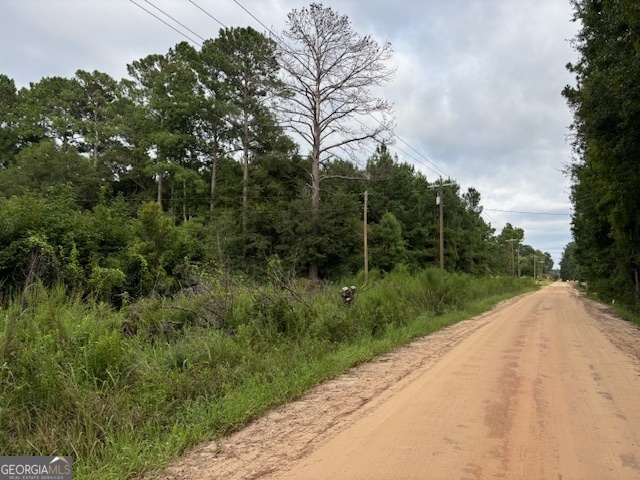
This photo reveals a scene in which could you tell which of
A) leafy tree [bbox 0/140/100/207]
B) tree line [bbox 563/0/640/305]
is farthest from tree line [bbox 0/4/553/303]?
tree line [bbox 563/0/640/305]

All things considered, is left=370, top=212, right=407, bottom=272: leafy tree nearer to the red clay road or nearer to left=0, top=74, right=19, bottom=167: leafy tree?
the red clay road

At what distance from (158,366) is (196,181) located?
1456 inches

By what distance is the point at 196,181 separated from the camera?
41062 millimetres

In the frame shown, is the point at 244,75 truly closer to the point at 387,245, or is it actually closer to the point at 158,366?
the point at 387,245

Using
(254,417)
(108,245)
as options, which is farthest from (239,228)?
(254,417)

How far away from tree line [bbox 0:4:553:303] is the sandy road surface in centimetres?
666

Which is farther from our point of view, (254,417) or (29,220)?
(29,220)

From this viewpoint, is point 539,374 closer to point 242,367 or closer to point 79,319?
point 242,367

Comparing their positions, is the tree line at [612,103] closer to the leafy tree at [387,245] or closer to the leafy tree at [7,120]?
the leafy tree at [387,245]

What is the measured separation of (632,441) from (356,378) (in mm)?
3900

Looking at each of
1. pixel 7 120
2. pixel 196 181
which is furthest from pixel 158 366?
pixel 7 120

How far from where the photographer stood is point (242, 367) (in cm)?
671

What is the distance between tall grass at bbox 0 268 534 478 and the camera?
173 inches

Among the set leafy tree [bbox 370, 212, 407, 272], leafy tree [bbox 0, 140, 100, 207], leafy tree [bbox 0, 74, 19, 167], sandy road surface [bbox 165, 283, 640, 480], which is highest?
leafy tree [bbox 0, 74, 19, 167]
